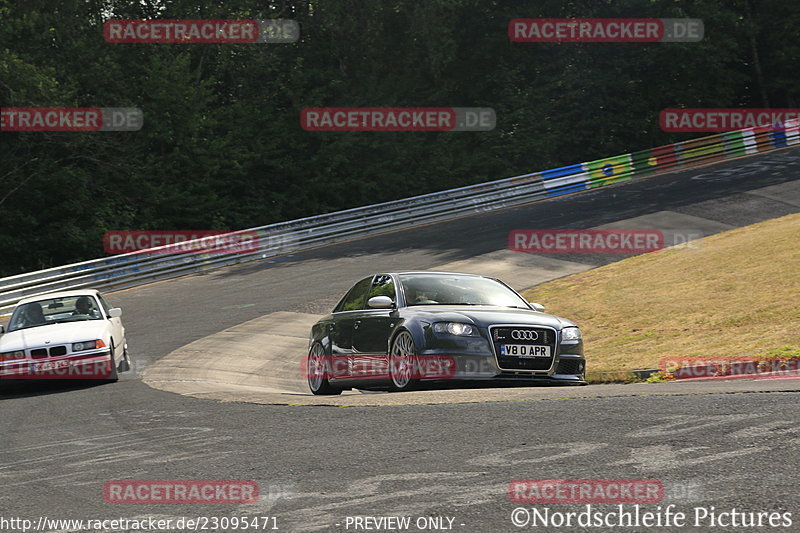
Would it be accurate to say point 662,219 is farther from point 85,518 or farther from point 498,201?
point 85,518

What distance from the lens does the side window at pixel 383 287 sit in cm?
1137

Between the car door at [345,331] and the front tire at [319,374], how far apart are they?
0.23 metres

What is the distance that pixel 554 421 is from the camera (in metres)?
7.54

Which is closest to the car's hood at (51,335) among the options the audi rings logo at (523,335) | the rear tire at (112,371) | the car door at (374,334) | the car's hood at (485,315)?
the rear tire at (112,371)

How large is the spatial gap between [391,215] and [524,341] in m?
22.2

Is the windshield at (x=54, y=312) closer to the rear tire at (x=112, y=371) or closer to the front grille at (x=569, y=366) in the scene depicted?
the rear tire at (x=112, y=371)

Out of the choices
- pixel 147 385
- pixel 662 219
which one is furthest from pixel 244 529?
pixel 662 219

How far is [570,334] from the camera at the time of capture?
34.4ft

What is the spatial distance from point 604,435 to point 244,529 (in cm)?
293

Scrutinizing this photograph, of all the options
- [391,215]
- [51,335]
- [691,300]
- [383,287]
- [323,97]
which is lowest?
[691,300]

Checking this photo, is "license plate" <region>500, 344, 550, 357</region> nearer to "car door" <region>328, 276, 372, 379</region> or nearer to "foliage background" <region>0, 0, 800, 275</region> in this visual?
"car door" <region>328, 276, 372, 379</region>

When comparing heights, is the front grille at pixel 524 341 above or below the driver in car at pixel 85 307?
below

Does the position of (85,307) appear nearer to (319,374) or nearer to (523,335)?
(319,374)

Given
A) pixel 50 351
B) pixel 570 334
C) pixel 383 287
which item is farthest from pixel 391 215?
pixel 570 334
